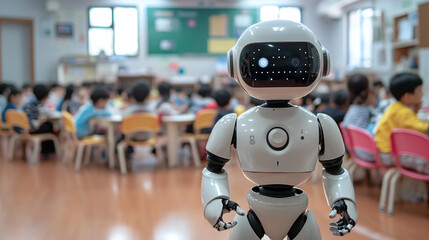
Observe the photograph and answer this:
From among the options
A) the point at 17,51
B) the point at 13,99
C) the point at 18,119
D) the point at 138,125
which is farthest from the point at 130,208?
the point at 17,51

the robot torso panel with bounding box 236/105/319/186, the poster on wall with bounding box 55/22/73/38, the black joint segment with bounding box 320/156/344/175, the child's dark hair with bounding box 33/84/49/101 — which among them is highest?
the poster on wall with bounding box 55/22/73/38

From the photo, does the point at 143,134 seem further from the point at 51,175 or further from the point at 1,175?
the point at 1,175

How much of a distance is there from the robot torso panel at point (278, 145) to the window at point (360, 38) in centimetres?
755

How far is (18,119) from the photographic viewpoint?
490cm

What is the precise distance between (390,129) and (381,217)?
1.99 feet

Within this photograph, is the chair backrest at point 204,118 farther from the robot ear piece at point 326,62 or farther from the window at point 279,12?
the window at point 279,12

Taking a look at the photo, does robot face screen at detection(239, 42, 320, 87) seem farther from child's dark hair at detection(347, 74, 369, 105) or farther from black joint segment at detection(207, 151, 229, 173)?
child's dark hair at detection(347, 74, 369, 105)

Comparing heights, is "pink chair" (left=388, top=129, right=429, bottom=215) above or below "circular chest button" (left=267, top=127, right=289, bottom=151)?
below

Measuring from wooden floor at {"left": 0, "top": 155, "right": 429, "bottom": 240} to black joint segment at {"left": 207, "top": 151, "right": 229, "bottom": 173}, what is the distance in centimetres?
98

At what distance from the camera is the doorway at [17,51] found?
29.9 feet

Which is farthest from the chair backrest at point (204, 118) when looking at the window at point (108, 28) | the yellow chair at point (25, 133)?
the window at point (108, 28)

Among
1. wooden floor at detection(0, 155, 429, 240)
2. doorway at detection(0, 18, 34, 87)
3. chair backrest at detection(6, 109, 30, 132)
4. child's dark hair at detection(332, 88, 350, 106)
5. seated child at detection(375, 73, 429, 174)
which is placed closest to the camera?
wooden floor at detection(0, 155, 429, 240)

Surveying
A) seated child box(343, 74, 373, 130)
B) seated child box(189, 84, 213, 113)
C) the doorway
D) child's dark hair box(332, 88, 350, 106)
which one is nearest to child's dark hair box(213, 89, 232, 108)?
seated child box(189, 84, 213, 113)

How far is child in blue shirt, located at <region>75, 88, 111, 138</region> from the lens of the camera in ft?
Result: 14.8
